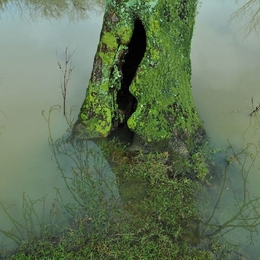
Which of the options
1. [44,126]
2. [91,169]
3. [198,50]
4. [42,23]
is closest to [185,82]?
[91,169]

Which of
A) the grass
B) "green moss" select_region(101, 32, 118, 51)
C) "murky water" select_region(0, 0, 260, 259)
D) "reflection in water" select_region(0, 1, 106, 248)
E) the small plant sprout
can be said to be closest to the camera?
the grass

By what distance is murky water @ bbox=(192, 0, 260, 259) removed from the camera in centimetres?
342

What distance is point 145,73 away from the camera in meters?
3.65

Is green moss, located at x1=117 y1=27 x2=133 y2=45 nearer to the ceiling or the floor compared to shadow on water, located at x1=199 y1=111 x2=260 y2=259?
nearer to the ceiling

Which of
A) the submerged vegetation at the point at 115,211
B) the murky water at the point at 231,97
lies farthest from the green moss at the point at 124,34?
the murky water at the point at 231,97

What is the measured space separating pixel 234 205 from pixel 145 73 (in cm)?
157

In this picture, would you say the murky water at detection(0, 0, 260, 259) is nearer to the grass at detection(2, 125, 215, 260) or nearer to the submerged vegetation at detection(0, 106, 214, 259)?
the submerged vegetation at detection(0, 106, 214, 259)

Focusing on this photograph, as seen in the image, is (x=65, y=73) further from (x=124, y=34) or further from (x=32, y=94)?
(x=124, y=34)

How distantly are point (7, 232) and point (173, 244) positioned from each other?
4.52 ft

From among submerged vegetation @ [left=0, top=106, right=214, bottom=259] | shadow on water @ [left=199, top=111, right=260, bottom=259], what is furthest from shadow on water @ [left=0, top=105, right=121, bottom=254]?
shadow on water @ [left=199, top=111, right=260, bottom=259]

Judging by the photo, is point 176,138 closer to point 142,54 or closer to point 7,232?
point 142,54

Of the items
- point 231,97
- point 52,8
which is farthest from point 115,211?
point 52,8

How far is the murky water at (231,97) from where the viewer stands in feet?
11.2

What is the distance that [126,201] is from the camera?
324 centimetres
